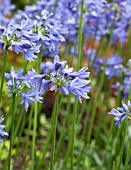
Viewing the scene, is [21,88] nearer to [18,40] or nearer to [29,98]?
[29,98]

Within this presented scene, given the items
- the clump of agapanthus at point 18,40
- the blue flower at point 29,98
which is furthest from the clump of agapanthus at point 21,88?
the clump of agapanthus at point 18,40

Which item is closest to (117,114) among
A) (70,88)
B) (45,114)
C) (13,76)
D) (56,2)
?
(70,88)

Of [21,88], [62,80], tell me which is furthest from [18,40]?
[62,80]

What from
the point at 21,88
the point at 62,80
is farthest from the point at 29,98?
the point at 62,80

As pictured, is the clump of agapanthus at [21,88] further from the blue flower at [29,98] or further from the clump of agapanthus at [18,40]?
the clump of agapanthus at [18,40]

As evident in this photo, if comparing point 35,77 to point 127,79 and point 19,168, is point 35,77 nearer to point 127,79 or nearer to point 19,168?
point 127,79

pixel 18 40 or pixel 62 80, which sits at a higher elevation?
pixel 18 40

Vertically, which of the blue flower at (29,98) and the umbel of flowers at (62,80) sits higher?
the umbel of flowers at (62,80)

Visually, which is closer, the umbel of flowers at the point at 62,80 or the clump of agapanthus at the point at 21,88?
the umbel of flowers at the point at 62,80

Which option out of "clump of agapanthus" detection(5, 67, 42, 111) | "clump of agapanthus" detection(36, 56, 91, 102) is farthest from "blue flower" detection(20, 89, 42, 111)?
"clump of agapanthus" detection(36, 56, 91, 102)

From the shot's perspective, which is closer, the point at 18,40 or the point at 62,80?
the point at 62,80

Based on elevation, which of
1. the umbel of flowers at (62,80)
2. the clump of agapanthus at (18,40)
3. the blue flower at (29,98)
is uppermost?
the clump of agapanthus at (18,40)

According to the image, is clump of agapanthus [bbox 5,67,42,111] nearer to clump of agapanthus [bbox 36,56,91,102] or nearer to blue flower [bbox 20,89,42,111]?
blue flower [bbox 20,89,42,111]
